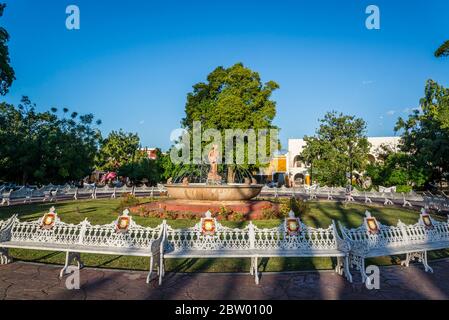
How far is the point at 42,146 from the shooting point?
26.4m

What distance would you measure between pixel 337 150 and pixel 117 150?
30.7 metres

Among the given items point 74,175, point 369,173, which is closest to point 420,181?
point 369,173

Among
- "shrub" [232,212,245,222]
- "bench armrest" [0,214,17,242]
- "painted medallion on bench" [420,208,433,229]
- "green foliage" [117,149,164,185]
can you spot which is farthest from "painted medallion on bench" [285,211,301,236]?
"green foliage" [117,149,164,185]

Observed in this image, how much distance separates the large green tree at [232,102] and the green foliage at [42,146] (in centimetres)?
1171

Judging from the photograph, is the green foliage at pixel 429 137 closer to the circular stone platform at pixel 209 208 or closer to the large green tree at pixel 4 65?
the circular stone platform at pixel 209 208

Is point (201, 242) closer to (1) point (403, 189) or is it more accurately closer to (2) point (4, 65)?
(2) point (4, 65)

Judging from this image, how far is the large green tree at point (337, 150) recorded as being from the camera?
111 ft

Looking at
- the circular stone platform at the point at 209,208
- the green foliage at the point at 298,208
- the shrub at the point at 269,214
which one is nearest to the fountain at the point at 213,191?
the circular stone platform at the point at 209,208

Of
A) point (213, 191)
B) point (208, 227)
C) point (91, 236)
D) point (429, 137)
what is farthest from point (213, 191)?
point (429, 137)

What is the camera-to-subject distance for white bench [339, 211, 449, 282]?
18.9ft

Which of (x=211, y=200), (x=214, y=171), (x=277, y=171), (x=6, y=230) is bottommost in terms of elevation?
(x=211, y=200)

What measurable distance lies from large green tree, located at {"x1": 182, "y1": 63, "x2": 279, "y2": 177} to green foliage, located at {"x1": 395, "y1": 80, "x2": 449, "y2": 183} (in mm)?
12442
